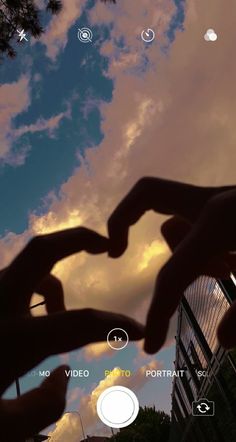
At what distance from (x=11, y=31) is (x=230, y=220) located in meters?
6.05

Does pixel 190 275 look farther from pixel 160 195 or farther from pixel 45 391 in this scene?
pixel 45 391

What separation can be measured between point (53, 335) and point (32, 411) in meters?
0.14

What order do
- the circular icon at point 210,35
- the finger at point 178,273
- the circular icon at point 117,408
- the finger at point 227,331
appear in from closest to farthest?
the finger at point 178,273
the finger at point 227,331
the circular icon at point 117,408
the circular icon at point 210,35

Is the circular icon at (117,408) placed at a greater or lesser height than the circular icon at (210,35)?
lesser

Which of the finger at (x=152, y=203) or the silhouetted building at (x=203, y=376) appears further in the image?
the silhouetted building at (x=203, y=376)

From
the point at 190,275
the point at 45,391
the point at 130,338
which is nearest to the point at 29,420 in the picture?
the point at 45,391

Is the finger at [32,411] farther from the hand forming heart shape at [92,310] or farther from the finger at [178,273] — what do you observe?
the finger at [178,273]

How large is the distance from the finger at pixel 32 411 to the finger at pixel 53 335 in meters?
0.07

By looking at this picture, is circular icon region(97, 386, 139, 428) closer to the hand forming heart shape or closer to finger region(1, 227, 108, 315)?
the hand forming heart shape

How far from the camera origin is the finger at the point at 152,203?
1.86 feet

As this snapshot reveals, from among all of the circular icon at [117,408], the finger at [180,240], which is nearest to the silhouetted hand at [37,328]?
the finger at [180,240]

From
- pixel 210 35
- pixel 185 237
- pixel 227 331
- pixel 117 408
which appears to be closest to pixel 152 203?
pixel 185 237

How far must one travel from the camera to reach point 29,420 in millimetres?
560

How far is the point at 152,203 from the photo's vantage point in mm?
588
